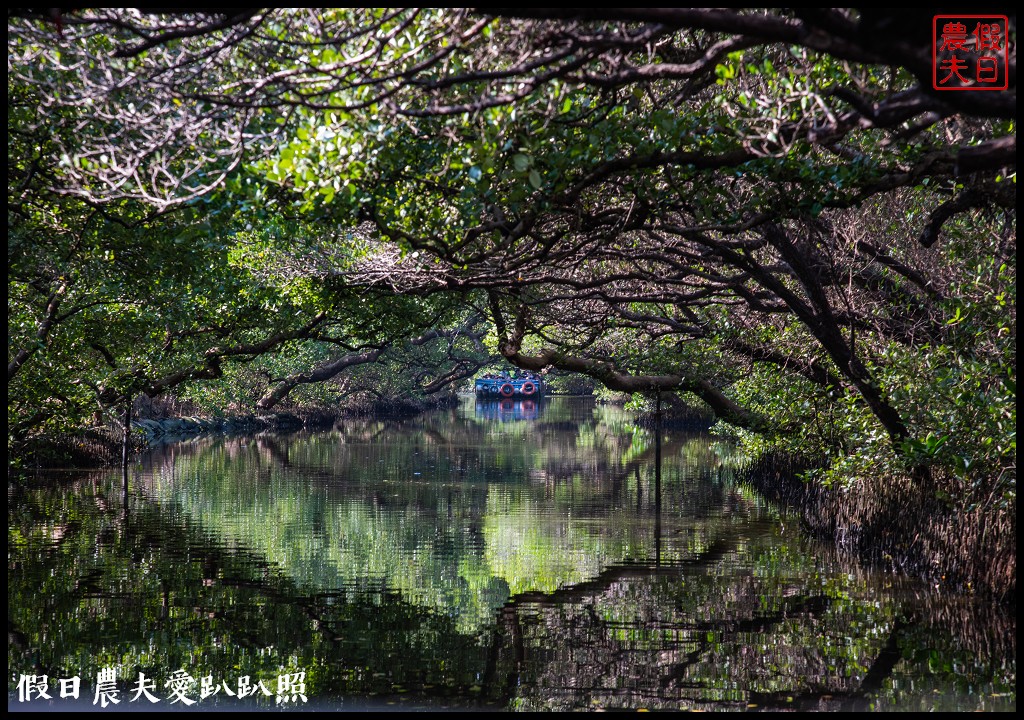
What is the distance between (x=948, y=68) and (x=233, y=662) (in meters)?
6.26

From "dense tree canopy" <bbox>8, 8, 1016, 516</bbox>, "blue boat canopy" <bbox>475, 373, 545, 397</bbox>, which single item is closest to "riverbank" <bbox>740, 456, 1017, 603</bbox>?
"dense tree canopy" <bbox>8, 8, 1016, 516</bbox>

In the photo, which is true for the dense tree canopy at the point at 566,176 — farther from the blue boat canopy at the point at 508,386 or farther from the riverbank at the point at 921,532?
the blue boat canopy at the point at 508,386

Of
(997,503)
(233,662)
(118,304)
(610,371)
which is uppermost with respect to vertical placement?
(118,304)

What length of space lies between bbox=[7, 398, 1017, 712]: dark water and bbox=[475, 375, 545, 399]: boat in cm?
4025

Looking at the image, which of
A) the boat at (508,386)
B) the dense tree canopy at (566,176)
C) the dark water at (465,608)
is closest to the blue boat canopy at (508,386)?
the boat at (508,386)

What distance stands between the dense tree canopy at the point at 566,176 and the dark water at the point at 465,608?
5.47ft

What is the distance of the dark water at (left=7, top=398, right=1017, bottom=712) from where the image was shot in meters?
6.88

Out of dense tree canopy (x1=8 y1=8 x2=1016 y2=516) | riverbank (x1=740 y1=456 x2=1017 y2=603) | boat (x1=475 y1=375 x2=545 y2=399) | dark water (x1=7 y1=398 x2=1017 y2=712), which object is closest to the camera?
dense tree canopy (x1=8 y1=8 x2=1016 y2=516)

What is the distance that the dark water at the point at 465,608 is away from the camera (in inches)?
271

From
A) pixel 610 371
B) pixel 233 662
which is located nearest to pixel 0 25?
pixel 233 662

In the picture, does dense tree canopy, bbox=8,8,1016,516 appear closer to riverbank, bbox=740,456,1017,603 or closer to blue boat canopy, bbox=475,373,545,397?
riverbank, bbox=740,456,1017,603

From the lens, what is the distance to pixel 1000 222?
9.23 meters

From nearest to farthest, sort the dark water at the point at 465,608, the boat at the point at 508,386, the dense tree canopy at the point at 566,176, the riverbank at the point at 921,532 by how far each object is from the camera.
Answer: the dense tree canopy at the point at 566,176
the dark water at the point at 465,608
the riverbank at the point at 921,532
the boat at the point at 508,386

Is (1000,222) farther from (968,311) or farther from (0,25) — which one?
(0,25)
